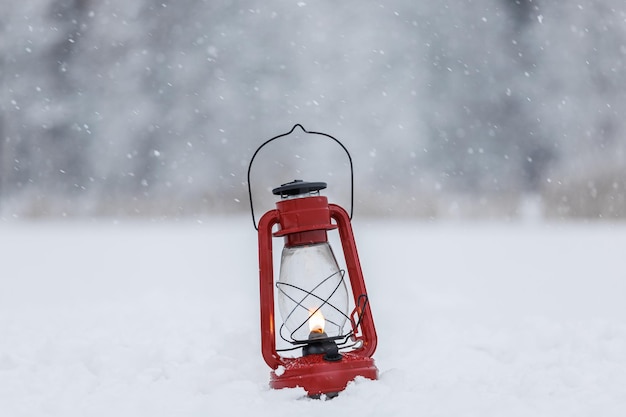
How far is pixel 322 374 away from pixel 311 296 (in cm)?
33

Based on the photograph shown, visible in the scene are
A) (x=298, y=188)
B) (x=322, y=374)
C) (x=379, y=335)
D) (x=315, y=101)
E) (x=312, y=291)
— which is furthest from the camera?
(x=315, y=101)

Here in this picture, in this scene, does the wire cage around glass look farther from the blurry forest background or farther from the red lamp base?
the blurry forest background

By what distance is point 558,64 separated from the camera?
53.8ft

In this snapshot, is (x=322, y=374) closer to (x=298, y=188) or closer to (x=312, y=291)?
(x=312, y=291)

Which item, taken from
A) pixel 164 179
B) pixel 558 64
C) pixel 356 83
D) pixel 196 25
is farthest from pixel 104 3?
pixel 558 64

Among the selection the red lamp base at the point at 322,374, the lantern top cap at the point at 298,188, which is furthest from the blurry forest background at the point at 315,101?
the red lamp base at the point at 322,374

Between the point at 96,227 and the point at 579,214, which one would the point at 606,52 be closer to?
the point at 579,214

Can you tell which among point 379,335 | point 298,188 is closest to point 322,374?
point 298,188

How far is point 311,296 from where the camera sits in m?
2.86

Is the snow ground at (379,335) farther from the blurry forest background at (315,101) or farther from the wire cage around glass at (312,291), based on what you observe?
the blurry forest background at (315,101)

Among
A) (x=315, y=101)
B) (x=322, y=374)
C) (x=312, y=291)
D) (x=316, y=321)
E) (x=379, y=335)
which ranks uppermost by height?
(x=315, y=101)

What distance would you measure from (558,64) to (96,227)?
31.6 ft

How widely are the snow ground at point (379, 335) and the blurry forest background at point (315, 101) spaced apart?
5.87 metres

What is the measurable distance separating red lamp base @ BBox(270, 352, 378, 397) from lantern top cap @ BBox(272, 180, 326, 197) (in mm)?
565
